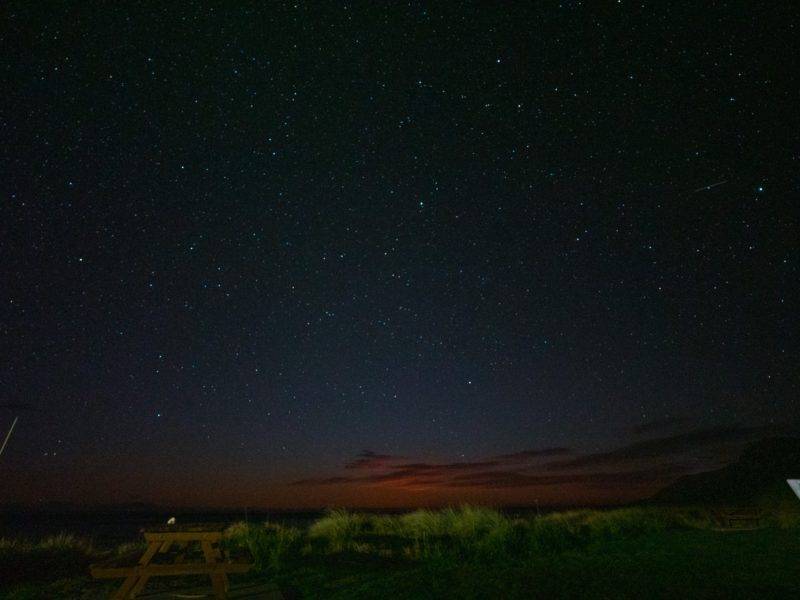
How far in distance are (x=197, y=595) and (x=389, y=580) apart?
231 centimetres

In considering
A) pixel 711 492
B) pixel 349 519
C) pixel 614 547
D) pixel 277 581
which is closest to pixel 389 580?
pixel 277 581

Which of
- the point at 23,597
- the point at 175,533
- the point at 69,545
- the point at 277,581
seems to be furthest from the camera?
the point at 69,545

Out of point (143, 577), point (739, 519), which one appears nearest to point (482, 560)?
point (143, 577)

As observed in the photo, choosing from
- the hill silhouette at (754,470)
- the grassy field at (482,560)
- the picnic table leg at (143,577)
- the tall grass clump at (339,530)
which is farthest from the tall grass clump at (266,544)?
the hill silhouette at (754,470)

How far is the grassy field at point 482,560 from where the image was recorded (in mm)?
4801

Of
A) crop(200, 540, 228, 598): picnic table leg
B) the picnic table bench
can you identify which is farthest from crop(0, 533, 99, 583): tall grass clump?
the picnic table bench

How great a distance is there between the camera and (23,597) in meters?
6.09

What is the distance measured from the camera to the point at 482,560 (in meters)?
7.91

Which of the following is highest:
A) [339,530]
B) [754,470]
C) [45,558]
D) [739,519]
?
[45,558]

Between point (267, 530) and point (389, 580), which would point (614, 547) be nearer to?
point (389, 580)

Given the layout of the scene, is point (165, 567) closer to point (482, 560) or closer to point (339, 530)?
point (482, 560)

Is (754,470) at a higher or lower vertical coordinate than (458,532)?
lower

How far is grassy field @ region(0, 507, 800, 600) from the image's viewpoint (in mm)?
4801

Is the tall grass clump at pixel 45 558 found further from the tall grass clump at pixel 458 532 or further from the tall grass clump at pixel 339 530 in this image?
the tall grass clump at pixel 458 532
